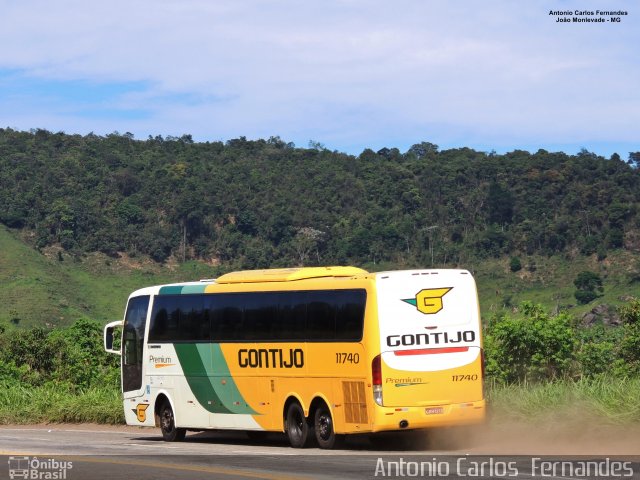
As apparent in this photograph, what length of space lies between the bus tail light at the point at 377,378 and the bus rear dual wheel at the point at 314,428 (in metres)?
1.26

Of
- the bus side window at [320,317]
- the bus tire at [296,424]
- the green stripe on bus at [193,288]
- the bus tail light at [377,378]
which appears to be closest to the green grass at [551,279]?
the green stripe on bus at [193,288]

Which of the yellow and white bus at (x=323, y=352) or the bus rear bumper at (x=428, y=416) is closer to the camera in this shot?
the bus rear bumper at (x=428, y=416)

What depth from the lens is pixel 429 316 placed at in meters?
20.4

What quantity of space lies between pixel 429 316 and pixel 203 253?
428ft

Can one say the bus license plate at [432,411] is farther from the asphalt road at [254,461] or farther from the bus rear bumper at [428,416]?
the asphalt road at [254,461]

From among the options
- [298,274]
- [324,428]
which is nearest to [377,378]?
[324,428]

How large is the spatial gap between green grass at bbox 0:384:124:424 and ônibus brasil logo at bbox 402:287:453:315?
43.3 feet

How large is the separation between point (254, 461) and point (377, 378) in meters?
2.77

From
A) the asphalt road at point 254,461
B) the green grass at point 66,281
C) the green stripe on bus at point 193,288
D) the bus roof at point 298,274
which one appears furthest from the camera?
the green grass at point 66,281

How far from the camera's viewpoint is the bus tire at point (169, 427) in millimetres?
25344

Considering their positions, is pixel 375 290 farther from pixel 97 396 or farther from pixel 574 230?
pixel 574 230

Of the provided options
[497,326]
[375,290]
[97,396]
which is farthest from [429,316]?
[97,396]

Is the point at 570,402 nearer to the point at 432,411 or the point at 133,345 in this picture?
the point at 432,411

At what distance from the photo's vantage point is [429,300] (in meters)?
20.5
